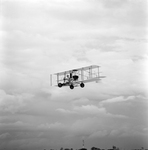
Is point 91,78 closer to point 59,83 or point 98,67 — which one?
point 98,67

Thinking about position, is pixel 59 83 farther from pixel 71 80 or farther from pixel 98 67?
pixel 98 67

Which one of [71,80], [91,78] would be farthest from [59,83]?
[91,78]

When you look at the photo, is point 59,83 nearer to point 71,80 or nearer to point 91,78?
point 71,80

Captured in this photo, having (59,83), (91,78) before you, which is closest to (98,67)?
(91,78)
